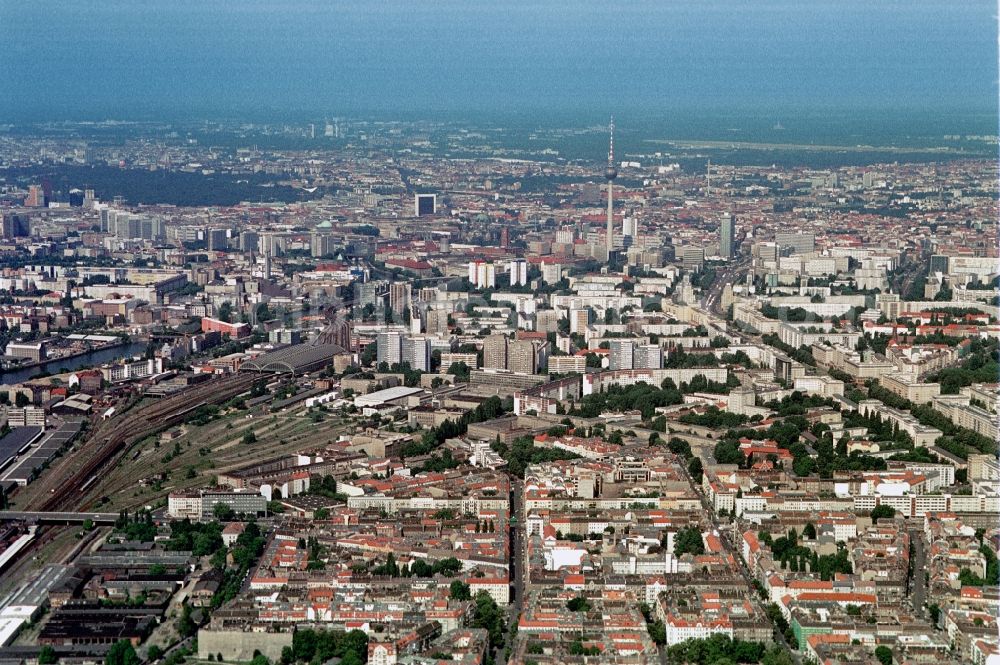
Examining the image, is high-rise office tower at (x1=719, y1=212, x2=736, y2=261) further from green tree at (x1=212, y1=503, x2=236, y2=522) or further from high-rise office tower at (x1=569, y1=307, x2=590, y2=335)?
green tree at (x1=212, y1=503, x2=236, y2=522)

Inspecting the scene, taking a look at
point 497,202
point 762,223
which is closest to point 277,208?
point 497,202

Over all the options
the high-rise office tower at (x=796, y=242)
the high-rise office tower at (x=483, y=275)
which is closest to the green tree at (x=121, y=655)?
the high-rise office tower at (x=483, y=275)

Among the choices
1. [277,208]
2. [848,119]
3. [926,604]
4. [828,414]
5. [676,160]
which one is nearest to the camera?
[926,604]

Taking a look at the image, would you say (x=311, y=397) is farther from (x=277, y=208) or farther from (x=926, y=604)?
(x=277, y=208)

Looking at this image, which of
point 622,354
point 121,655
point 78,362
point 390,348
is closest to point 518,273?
point 390,348

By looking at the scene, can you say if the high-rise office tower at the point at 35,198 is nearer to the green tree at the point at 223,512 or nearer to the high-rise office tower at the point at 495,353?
the high-rise office tower at the point at 495,353

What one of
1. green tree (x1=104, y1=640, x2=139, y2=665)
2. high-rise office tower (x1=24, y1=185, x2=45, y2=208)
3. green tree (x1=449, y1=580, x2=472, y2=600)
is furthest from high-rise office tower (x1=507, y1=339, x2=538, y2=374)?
high-rise office tower (x1=24, y1=185, x2=45, y2=208)

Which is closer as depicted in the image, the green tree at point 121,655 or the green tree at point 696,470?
the green tree at point 121,655
